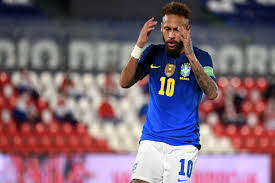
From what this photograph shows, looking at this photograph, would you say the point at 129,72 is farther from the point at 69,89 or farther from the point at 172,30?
the point at 69,89

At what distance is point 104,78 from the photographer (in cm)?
1227

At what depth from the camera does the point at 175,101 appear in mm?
3484

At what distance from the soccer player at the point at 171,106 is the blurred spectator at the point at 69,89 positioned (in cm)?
825

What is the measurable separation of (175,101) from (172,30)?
1.61 ft

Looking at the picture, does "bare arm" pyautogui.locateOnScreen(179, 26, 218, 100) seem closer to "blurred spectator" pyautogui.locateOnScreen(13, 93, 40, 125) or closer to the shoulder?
the shoulder

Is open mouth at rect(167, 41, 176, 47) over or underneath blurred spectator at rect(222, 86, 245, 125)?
over

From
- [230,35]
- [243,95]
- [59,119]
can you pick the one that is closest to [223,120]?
[243,95]

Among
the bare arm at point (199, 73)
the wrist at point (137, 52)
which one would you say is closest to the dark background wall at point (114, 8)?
the wrist at point (137, 52)

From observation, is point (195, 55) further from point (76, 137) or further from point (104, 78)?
point (104, 78)

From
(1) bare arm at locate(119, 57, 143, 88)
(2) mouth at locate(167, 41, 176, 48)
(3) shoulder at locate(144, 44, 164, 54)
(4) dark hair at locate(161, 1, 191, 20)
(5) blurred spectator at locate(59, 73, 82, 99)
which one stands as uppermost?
(4) dark hair at locate(161, 1, 191, 20)

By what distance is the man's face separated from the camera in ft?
11.3

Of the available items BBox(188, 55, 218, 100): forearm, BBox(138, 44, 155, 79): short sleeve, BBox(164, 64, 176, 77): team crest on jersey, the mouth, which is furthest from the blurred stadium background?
BBox(188, 55, 218, 100): forearm

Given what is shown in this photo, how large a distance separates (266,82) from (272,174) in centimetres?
373

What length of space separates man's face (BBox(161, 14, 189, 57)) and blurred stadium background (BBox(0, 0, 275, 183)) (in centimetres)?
620
